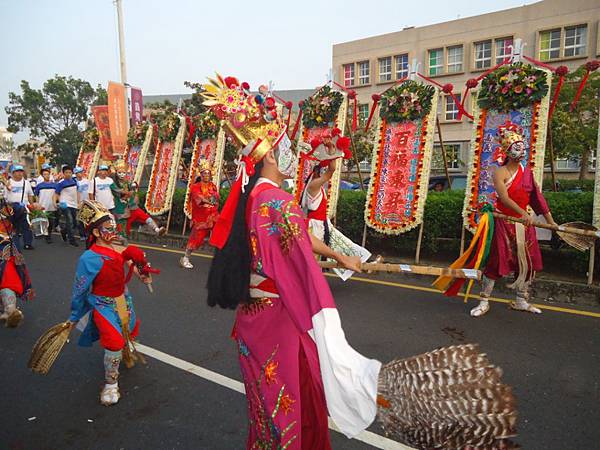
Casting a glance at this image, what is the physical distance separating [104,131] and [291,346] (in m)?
18.4

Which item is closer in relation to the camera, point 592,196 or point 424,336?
point 424,336

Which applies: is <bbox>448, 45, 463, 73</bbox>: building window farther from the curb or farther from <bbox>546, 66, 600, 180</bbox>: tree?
the curb

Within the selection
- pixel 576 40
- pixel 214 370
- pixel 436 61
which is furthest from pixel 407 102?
pixel 436 61

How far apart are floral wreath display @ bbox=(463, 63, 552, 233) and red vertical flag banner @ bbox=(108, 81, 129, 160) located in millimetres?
14067

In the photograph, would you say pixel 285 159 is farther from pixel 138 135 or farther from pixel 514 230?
pixel 138 135

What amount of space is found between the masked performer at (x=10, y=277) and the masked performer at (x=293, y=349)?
4236 mm

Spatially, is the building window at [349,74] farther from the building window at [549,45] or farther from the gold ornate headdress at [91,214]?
the gold ornate headdress at [91,214]

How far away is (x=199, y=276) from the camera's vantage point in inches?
292

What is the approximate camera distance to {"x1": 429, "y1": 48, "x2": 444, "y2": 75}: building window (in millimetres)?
30406

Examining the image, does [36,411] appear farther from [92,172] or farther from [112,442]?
[92,172]

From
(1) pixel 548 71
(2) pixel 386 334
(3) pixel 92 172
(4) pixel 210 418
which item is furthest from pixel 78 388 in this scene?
(3) pixel 92 172

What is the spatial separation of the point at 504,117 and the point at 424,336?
424 cm

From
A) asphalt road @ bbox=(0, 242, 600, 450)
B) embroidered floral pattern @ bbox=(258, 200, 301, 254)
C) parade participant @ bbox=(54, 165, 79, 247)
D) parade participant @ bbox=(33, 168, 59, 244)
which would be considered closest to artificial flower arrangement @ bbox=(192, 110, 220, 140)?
parade participant @ bbox=(54, 165, 79, 247)

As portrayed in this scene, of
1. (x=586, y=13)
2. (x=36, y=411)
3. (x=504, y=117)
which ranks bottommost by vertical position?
(x=36, y=411)
